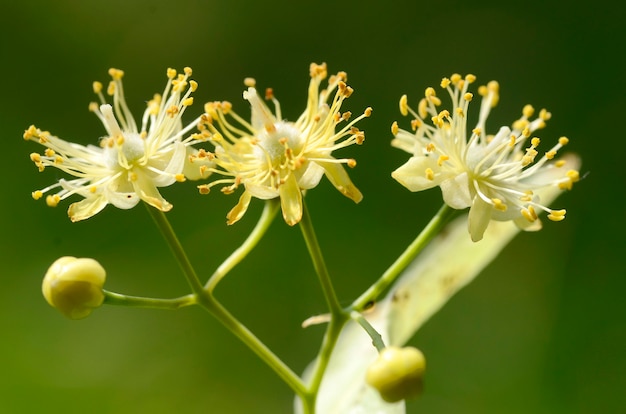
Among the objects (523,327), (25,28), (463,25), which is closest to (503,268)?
(523,327)

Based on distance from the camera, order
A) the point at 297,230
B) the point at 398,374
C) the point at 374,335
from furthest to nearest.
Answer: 1. the point at 297,230
2. the point at 374,335
3. the point at 398,374

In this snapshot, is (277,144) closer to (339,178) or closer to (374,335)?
(339,178)

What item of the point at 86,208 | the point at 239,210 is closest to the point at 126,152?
the point at 86,208

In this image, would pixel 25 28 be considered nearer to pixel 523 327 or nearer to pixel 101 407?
pixel 101 407

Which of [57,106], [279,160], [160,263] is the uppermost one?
[57,106]

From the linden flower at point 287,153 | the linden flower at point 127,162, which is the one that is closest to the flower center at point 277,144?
the linden flower at point 287,153

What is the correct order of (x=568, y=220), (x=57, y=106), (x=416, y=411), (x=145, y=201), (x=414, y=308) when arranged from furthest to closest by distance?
1. (x=57, y=106)
2. (x=568, y=220)
3. (x=416, y=411)
4. (x=414, y=308)
5. (x=145, y=201)

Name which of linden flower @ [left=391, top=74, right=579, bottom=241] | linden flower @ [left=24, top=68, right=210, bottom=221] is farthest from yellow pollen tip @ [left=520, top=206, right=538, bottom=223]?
linden flower @ [left=24, top=68, right=210, bottom=221]
